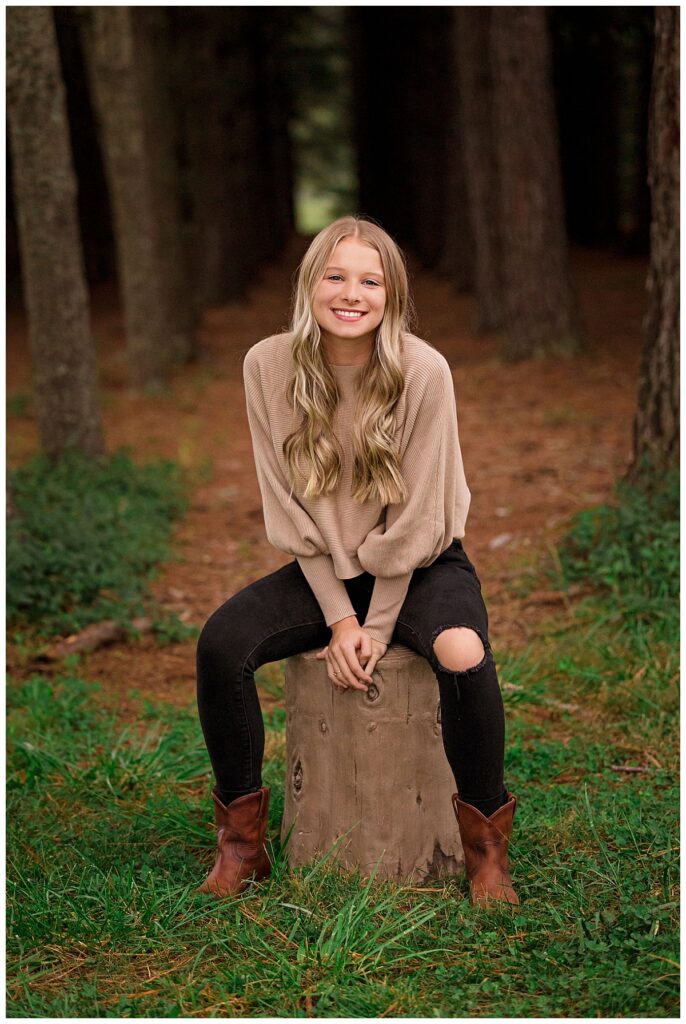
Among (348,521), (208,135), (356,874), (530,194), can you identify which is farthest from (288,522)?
(208,135)

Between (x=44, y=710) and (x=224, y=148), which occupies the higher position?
(x=224, y=148)

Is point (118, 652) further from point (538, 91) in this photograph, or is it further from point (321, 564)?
point (538, 91)

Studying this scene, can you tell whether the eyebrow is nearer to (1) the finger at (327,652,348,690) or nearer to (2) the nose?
(2) the nose

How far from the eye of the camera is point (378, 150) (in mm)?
29703

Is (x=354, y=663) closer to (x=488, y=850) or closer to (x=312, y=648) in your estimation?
(x=312, y=648)

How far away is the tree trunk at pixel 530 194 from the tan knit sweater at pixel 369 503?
7.80m

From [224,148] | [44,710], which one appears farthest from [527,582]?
[224,148]

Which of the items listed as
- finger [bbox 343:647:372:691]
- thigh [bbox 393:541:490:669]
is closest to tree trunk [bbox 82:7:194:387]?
thigh [bbox 393:541:490:669]

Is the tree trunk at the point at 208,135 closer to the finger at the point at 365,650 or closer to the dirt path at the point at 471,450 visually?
the dirt path at the point at 471,450

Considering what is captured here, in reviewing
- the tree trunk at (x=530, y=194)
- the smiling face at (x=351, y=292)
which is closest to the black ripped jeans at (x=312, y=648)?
the smiling face at (x=351, y=292)

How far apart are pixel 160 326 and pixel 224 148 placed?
8356mm

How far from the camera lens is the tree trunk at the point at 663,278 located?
5391 mm

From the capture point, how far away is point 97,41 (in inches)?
392

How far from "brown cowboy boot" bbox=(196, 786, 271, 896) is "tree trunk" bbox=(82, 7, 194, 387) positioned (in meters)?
8.30
